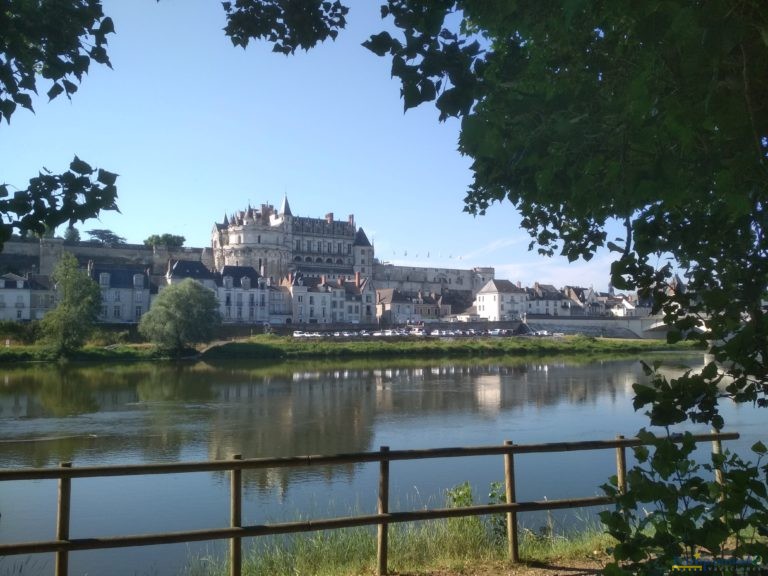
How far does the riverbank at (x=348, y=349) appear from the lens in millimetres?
38062

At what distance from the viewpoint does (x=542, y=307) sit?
3187 inches

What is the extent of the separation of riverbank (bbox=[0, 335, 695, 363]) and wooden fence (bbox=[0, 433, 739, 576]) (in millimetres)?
35542

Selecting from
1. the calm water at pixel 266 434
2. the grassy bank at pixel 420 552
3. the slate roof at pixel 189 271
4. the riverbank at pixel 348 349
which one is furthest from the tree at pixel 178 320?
the grassy bank at pixel 420 552

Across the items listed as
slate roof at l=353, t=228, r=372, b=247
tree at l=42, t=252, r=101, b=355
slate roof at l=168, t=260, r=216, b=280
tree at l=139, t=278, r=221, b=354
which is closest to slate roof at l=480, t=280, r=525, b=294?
slate roof at l=353, t=228, r=372, b=247

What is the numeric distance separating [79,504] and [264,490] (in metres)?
2.43

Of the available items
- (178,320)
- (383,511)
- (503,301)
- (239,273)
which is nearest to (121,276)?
(239,273)

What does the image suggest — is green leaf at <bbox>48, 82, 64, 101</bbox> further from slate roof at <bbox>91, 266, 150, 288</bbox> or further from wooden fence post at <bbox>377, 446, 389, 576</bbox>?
slate roof at <bbox>91, 266, 150, 288</bbox>

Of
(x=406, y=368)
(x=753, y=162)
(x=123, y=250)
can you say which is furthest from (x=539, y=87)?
(x=123, y=250)

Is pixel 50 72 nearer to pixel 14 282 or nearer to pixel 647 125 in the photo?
pixel 647 125

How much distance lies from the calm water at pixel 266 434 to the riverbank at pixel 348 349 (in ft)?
22.6

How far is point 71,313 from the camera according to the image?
38.7m

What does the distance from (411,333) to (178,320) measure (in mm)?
21056

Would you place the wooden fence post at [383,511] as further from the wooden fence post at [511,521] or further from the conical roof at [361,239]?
the conical roof at [361,239]

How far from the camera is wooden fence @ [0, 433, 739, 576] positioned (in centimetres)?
395
